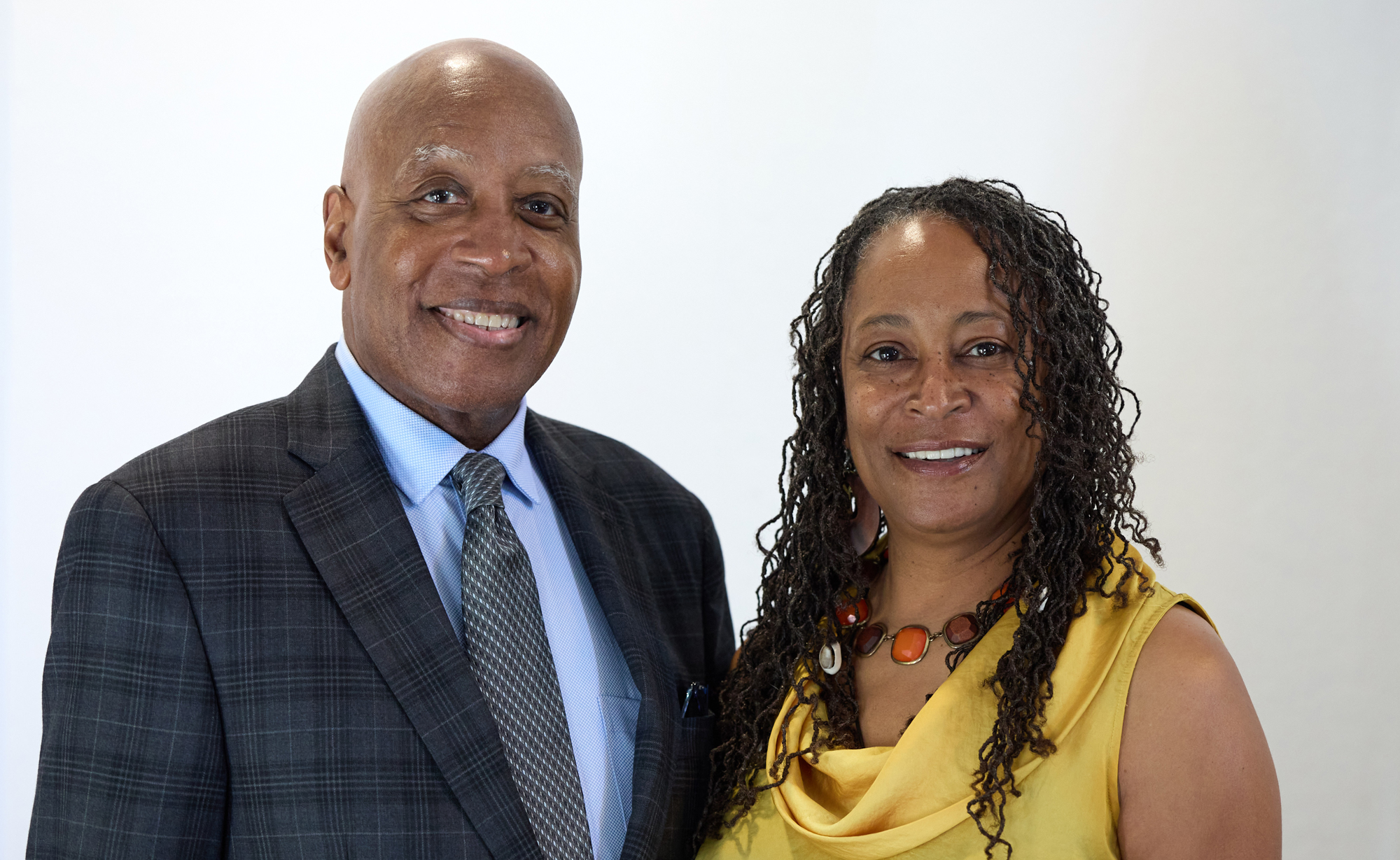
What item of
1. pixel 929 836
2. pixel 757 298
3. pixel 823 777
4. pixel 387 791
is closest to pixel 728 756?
pixel 823 777

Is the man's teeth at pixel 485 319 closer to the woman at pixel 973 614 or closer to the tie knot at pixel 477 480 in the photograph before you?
the tie knot at pixel 477 480

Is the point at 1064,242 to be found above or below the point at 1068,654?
above

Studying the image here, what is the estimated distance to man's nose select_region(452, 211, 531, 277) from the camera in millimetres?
1973

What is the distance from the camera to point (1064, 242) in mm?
2002

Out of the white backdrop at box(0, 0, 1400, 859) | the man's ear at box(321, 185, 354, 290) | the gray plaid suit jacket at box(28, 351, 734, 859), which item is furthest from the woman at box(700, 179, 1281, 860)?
the white backdrop at box(0, 0, 1400, 859)

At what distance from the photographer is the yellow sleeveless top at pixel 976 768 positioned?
68.5 inches

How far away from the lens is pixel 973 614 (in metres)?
2.01

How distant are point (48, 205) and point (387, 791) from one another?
2.14 meters

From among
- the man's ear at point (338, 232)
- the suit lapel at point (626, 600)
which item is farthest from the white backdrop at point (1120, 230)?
the man's ear at point (338, 232)

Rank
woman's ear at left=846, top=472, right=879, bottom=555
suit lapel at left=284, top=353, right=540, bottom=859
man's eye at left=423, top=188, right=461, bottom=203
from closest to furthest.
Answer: suit lapel at left=284, top=353, right=540, bottom=859 → man's eye at left=423, top=188, right=461, bottom=203 → woman's ear at left=846, top=472, right=879, bottom=555

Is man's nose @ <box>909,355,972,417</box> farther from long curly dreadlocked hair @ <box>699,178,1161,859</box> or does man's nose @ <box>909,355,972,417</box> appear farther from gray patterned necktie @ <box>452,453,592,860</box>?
gray patterned necktie @ <box>452,453,592,860</box>

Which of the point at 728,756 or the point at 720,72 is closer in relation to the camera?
the point at 728,756

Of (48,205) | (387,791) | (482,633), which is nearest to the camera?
(387,791)

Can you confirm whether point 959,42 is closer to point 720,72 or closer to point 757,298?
point 720,72
